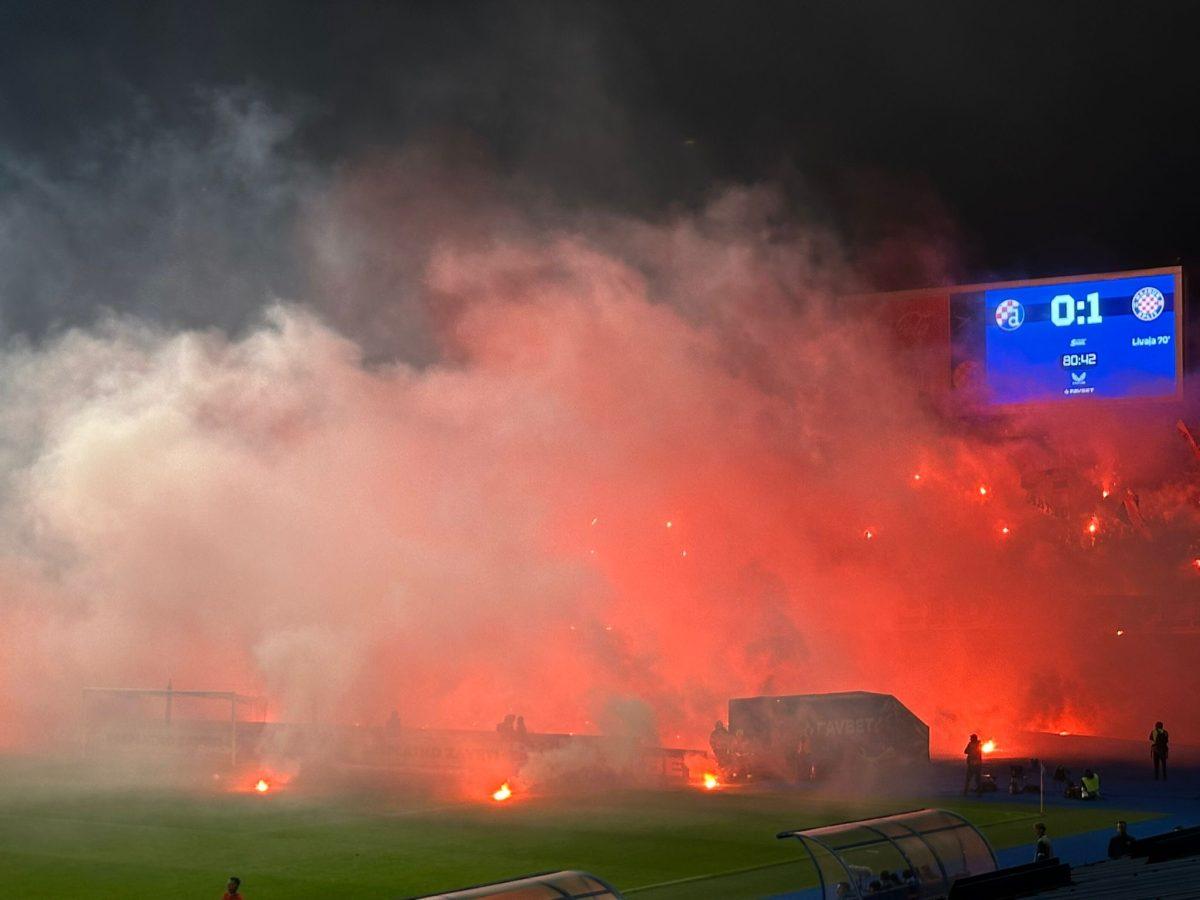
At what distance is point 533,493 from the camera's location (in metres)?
35.3

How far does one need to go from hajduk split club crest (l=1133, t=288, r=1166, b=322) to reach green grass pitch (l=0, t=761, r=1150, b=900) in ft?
46.2

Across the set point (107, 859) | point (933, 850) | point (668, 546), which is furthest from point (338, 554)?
point (933, 850)

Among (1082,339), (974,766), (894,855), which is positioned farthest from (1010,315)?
(894,855)

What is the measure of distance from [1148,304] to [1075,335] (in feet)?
5.56

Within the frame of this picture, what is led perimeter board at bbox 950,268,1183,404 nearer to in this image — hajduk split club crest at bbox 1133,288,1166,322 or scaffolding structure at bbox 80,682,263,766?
hajduk split club crest at bbox 1133,288,1166,322

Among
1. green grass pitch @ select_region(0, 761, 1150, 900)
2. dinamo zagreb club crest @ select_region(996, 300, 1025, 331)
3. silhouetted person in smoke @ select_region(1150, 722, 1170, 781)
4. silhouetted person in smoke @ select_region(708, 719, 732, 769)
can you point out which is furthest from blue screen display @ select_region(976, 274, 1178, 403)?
green grass pitch @ select_region(0, 761, 1150, 900)

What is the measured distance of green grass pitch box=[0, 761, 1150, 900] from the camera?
15.8 metres

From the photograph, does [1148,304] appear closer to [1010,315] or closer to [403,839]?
[1010,315]

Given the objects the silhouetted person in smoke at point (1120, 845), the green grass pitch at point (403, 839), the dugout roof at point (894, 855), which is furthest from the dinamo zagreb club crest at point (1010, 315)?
the dugout roof at point (894, 855)

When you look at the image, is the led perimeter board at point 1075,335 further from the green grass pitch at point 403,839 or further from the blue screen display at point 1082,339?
the green grass pitch at point 403,839

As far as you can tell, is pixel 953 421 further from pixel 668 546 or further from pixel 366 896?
pixel 366 896

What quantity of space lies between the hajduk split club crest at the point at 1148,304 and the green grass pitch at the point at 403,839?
14094 millimetres

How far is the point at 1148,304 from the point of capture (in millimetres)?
31781

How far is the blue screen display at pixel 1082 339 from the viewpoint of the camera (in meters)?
31.7
